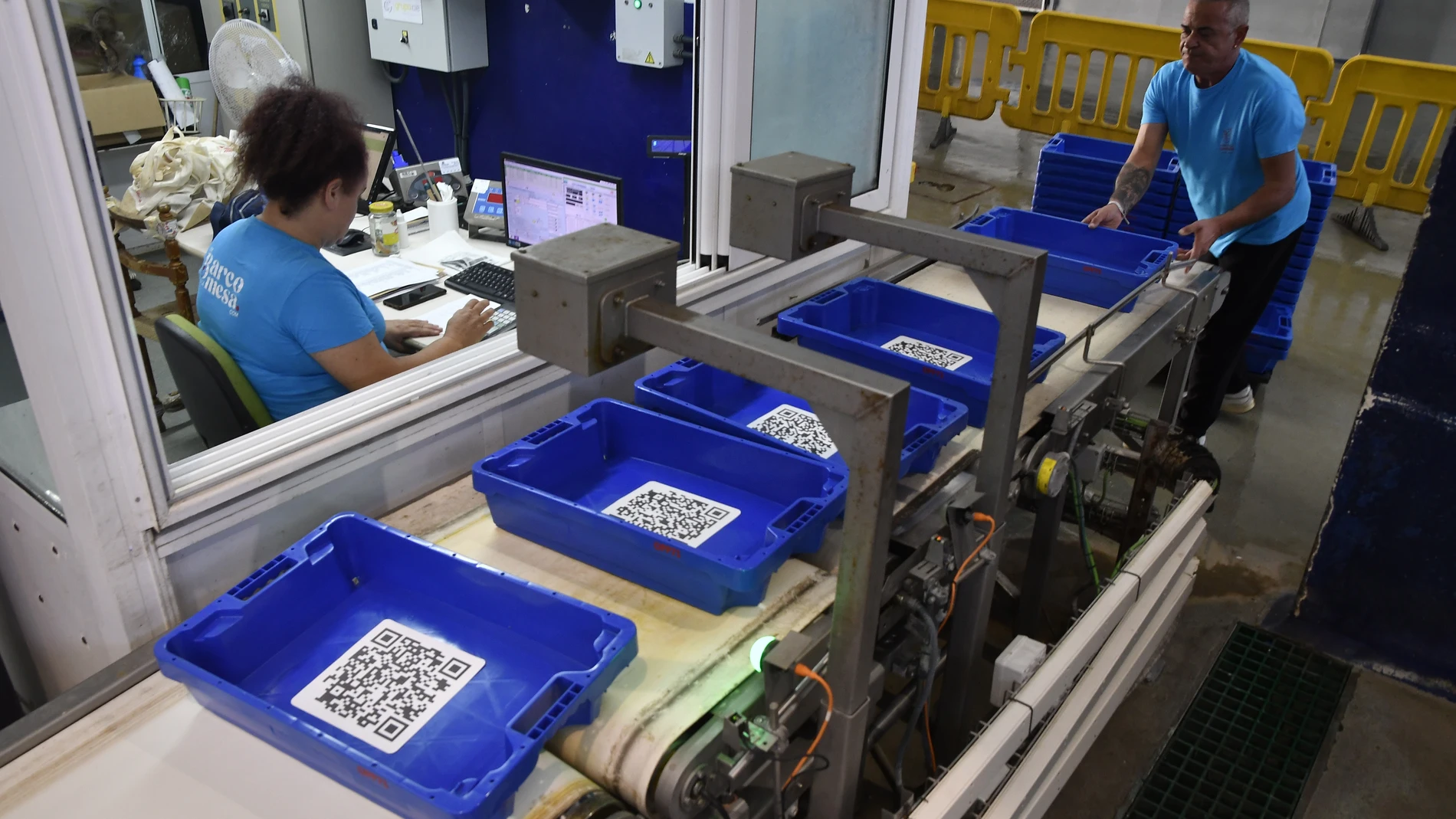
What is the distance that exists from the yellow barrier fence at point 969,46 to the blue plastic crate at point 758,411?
5572 mm

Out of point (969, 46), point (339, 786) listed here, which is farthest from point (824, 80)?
point (969, 46)

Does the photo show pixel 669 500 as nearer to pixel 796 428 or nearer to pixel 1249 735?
pixel 796 428

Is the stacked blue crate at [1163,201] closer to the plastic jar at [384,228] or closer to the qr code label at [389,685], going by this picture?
the plastic jar at [384,228]

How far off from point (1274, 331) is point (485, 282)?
3.06 meters

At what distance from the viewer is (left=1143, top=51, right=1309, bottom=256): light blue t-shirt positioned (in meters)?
2.96

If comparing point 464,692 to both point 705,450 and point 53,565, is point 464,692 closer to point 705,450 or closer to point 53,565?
point 705,450

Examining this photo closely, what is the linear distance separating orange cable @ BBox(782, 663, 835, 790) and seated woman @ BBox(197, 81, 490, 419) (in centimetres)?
120

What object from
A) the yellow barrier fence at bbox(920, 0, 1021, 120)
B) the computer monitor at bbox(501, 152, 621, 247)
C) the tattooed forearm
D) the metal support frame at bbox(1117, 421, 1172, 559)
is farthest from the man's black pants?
the yellow barrier fence at bbox(920, 0, 1021, 120)

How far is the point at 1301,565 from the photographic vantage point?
10.5ft

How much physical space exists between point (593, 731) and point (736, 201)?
35.3 inches

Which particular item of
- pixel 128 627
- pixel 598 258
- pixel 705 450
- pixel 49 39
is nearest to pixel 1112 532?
pixel 705 450

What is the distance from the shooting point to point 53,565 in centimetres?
163

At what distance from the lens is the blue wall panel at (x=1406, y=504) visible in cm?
236

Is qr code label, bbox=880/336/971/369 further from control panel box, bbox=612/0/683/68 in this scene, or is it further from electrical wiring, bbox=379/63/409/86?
electrical wiring, bbox=379/63/409/86
